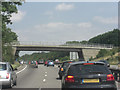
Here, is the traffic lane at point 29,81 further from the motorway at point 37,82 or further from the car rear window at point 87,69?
the car rear window at point 87,69

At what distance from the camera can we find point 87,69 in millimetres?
10211

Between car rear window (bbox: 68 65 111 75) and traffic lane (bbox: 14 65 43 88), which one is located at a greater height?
car rear window (bbox: 68 65 111 75)

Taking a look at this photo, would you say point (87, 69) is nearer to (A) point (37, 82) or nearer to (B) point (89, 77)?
(B) point (89, 77)

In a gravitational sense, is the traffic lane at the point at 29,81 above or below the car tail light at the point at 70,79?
below

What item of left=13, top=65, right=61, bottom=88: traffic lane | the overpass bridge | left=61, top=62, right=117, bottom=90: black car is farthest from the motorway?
the overpass bridge

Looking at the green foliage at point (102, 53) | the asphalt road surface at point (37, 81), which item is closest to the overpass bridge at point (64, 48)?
the green foliage at point (102, 53)

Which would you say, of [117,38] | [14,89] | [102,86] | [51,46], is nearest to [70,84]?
[102,86]

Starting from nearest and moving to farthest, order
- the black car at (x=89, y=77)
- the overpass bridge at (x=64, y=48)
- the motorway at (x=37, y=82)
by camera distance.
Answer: the black car at (x=89, y=77) < the motorway at (x=37, y=82) < the overpass bridge at (x=64, y=48)

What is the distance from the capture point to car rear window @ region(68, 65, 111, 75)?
10109mm

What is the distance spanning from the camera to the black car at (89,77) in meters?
9.95

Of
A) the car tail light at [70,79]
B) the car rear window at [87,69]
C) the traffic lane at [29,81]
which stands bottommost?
the traffic lane at [29,81]

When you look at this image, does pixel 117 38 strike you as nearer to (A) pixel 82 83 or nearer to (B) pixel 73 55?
(B) pixel 73 55

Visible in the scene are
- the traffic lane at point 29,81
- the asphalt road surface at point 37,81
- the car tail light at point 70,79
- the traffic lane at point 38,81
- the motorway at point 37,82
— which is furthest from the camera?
the traffic lane at point 29,81

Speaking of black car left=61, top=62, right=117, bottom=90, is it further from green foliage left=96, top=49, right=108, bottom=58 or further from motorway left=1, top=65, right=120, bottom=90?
green foliage left=96, top=49, right=108, bottom=58
